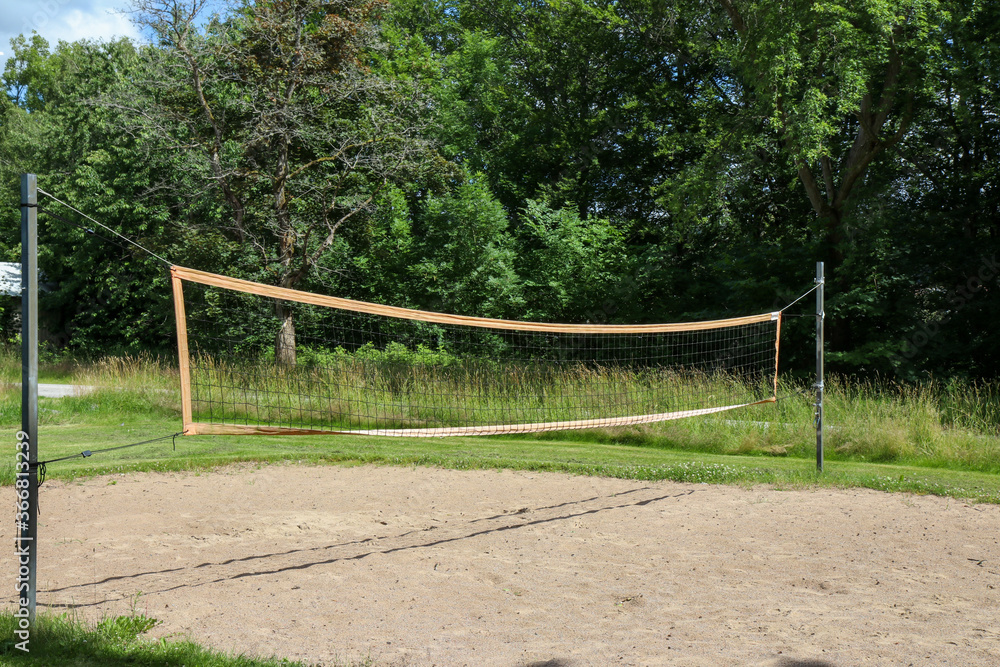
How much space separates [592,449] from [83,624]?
7.46m

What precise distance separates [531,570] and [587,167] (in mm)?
21830

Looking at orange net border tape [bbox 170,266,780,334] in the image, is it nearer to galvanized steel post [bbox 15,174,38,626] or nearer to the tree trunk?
galvanized steel post [bbox 15,174,38,626]

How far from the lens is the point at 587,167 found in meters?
26.1

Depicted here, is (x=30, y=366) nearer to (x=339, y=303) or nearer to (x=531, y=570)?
(x=339, y=303)

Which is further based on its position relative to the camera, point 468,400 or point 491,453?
point 468,400

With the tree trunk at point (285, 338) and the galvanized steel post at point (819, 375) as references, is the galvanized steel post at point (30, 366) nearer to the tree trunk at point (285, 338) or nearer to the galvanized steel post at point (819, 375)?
the galvanized steel post at point (819, 375)

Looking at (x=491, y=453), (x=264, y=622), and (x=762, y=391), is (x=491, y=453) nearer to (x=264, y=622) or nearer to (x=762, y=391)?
(x=762, y=391)

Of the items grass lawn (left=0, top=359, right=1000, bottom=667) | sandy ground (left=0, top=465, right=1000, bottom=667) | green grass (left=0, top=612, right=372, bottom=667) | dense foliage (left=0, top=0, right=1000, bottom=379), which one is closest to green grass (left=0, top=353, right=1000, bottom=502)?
grass lawn (left=0, top=359, right=1000, bottom=667)

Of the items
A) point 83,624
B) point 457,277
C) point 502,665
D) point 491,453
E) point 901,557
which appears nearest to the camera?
point 502,665

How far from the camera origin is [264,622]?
179 inches

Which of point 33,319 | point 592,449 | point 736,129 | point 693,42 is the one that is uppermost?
point 693,42

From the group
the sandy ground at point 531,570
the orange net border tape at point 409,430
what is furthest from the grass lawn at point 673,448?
the orange net border tape at point 409,430

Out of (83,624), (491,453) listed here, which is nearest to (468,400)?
(491,453)

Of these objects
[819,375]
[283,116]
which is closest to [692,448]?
[819,375]
